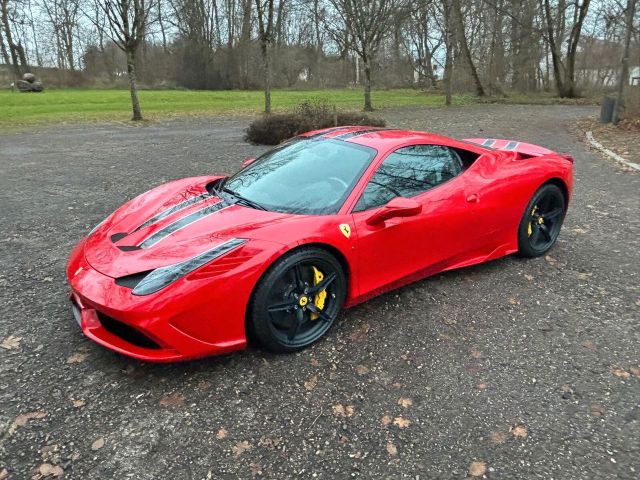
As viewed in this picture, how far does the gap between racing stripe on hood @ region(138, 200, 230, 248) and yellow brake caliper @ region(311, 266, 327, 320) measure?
818 millimetres

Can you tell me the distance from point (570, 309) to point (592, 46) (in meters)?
31.1

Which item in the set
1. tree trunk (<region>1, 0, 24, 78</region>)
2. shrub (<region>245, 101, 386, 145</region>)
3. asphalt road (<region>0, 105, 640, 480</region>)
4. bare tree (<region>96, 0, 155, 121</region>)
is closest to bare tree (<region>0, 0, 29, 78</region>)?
tree trunk (<region>1, 0, 24, 78</region>)

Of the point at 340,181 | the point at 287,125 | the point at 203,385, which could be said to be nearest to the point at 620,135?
the point at 287,125

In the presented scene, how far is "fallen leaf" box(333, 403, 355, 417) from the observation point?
2.56 meters

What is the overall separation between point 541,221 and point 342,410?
2950 mm

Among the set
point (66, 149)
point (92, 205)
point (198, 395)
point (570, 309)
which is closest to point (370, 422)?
point (198, 395)

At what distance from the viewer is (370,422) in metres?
2.51

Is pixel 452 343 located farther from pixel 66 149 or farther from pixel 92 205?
pixel 66 149

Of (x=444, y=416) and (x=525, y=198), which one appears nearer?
(x=444, y=416)

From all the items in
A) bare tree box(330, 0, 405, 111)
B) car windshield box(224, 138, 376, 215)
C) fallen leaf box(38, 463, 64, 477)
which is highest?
bare tree box(330, 0, 405, 111)

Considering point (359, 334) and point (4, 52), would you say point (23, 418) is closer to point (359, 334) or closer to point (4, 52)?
point (359, 334)

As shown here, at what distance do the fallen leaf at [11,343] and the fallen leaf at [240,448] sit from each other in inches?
68.7

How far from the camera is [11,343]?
10.3 feet

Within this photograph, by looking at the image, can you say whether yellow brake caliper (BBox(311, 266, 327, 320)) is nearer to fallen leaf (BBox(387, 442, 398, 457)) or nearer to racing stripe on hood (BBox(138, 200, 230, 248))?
racing stripe on hood (BBox(138, 200, 230, 248))
